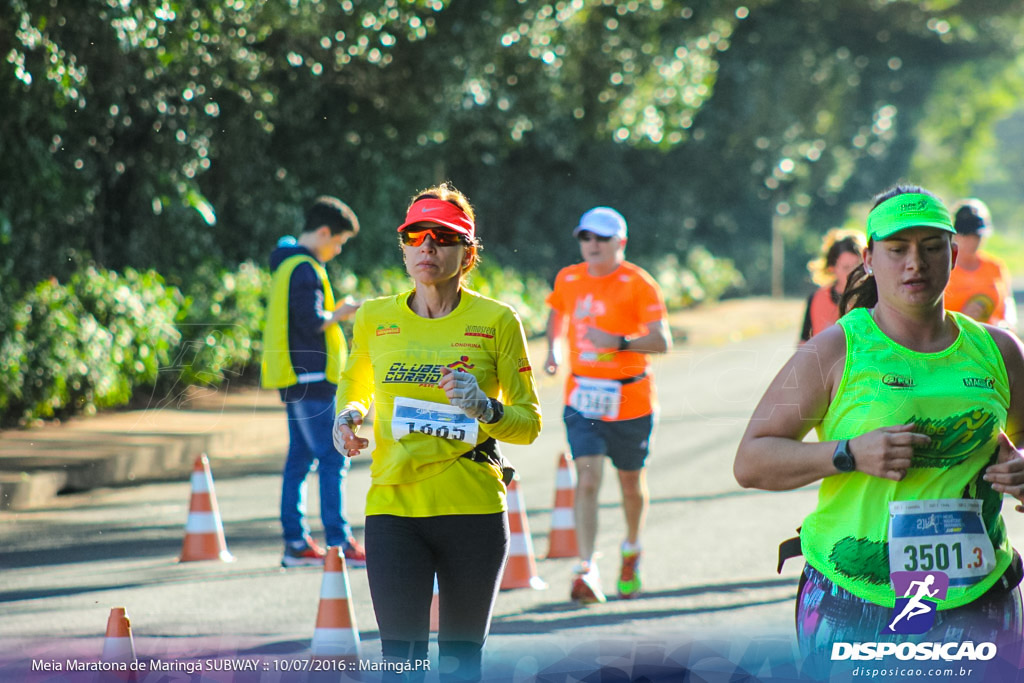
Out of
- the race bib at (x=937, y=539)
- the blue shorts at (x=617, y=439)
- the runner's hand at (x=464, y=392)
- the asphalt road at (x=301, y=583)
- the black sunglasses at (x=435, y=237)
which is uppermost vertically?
the black sunglasses at (x=435, y=237)

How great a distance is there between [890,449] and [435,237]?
5.11 feet

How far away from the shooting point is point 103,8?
1188 centimetres

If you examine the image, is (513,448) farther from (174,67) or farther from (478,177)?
(478,177)

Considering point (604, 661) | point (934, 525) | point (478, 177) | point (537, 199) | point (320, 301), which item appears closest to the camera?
point (934, 525)

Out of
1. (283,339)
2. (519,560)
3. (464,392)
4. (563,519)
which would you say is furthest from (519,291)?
(464,392)

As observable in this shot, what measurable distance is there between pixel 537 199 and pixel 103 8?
15.2 metres

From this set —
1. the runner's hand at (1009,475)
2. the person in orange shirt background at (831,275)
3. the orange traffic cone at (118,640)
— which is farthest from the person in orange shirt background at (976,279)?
the orange traffic cone at (118,640)

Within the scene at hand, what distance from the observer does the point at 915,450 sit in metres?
2.90

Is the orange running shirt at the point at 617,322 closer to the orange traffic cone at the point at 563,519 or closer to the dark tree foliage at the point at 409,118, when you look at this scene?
the orange traffic cone at the point at 563,519

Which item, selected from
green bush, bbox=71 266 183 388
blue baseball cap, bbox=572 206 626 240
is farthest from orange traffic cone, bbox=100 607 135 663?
green bush, bbox=71 266 183 388

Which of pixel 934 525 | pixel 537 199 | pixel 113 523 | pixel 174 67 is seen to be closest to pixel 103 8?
pixel 174 67

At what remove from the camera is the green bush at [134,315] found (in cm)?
1299

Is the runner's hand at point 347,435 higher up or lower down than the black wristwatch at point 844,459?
lower down

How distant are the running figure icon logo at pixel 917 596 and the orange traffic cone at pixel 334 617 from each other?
8.51 feet
